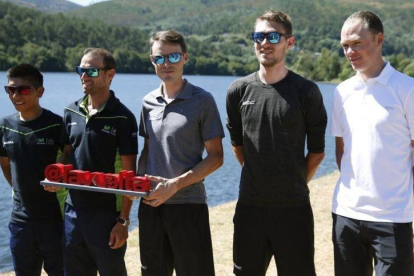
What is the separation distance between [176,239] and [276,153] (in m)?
1.08

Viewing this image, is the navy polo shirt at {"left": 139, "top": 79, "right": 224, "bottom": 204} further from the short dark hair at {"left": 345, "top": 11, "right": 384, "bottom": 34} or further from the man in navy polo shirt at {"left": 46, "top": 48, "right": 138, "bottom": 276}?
the short dark hair at {"left": 345, "top": 11, "right": 384, "bottom": 34}

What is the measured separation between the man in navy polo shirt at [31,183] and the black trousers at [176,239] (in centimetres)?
103

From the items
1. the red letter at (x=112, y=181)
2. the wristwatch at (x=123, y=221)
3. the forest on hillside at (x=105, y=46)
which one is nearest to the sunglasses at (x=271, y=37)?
the red letter at (x=112, y=181)

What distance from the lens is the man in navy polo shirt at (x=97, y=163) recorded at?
4770mm

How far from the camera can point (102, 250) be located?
15.6 ft

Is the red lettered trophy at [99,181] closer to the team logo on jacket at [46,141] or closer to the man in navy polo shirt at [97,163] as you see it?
the man in navy polo shirt at [97,163]

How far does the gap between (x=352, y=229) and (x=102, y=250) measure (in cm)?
205

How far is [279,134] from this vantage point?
4473mm

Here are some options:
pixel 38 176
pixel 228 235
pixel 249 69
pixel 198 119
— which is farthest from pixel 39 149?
pixel 249 69

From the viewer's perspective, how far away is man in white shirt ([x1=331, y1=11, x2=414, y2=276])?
13.7ft

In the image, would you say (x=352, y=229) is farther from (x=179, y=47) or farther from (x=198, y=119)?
(x=179, y=47)

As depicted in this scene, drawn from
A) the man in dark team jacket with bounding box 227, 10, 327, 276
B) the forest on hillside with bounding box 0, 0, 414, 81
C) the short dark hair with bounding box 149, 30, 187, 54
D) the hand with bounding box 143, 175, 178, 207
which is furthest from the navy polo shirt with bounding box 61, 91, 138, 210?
the forest on hillside with bounding box 0, 0, 414, 81

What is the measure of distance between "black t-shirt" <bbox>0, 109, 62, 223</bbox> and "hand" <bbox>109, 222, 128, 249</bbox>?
859mm

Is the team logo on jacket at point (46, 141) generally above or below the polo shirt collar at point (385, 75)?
below
